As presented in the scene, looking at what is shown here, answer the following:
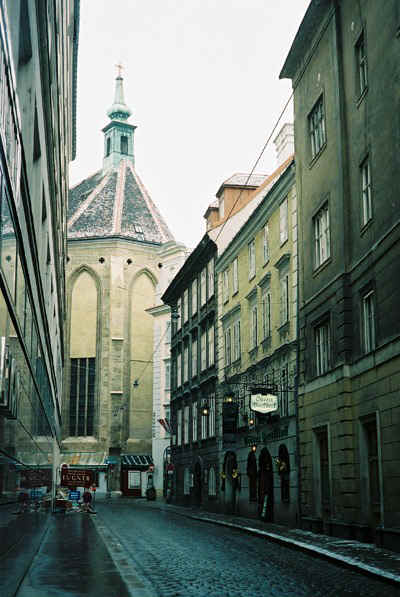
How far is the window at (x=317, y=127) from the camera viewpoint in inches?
951

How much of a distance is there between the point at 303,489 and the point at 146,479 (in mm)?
44408

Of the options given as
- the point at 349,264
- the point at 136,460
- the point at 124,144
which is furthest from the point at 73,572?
the point at 124,144

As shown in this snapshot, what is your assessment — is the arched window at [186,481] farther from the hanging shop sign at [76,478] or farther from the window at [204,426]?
the hanging shop sign at [76,478]

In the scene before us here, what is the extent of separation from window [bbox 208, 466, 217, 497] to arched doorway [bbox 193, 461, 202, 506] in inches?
114

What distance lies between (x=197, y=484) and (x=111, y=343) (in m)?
32.2


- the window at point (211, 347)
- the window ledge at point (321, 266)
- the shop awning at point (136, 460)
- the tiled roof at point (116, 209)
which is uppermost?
the tiled roof at point (116, 209)

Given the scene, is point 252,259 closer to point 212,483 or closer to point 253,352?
point 253,352

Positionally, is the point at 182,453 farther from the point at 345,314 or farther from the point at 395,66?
the point at 395,66

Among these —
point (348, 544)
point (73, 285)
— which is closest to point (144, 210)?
point (73, 285)

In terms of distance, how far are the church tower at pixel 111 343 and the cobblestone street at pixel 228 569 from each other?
4696 centimetres

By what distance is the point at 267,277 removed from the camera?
3023cm

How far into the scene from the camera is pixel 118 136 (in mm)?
90625

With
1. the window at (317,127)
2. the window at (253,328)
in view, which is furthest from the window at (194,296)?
the window at (317,127)

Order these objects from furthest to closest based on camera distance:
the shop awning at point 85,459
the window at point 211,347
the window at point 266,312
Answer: the shop awning at point 85,459 → the window at point 211,347 → the window at point 266,312
